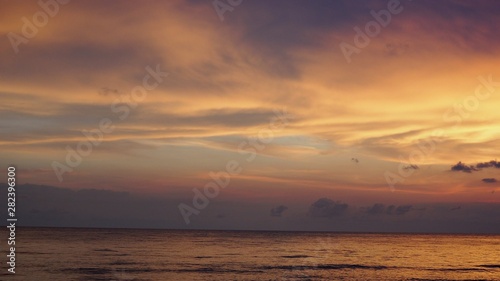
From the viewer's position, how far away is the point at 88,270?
205ft

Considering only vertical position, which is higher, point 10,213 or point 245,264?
point 10,213

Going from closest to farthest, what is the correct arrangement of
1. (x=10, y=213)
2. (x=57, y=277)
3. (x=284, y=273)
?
1. (x=10, y=213)
2. (x=57, y=277)
3. (x=284, y=273)

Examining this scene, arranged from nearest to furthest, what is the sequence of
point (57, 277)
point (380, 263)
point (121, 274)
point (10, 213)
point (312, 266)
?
point (10, 213)
point (57, 277)
point (121, 274)
point (312, 266)
point (380, 263)

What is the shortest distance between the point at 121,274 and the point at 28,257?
26.2 metres

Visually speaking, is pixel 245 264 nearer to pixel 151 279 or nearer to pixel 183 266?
pixel 183 266

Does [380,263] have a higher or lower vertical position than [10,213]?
lower

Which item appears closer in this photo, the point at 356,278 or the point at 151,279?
the point at 151,279

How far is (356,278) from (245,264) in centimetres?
1999

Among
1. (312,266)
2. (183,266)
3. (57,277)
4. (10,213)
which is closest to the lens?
(10,213)

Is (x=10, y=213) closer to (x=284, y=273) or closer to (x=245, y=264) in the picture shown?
(x=284, y=273)

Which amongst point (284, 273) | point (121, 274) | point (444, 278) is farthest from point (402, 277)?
point (121, 274)

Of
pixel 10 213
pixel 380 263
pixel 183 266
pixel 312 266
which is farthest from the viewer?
pixel 380 263

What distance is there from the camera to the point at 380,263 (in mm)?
81000

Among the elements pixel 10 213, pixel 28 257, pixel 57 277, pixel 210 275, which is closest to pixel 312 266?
pixel 210 275
